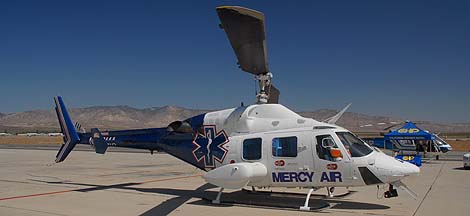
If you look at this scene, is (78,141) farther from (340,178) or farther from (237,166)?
(340,178)

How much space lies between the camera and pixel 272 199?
39.0 ft

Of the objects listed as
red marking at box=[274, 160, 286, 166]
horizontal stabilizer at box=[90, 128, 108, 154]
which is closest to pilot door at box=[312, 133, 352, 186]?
red marking at box=[274, 160, 286, 166]

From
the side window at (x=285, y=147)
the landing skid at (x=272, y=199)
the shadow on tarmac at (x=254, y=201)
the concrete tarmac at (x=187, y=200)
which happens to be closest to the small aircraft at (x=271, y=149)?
the side window at (x=285, y=147)

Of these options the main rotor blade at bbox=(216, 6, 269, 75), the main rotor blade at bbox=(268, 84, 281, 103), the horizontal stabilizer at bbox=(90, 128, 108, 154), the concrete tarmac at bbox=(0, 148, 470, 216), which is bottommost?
the concrete tarmac at bbox=(0, 148, 470, 216)

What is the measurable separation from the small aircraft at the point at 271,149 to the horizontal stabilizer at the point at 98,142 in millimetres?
3574

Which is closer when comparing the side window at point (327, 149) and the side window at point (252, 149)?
the side window at point (327, 149)

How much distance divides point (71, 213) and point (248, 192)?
532 cm

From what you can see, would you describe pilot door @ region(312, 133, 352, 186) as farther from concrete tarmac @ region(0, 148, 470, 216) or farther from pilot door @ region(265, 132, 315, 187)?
concrete tarmac @ region(0, 148, 470, 216)

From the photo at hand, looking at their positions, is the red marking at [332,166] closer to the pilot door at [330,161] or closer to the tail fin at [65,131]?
the pilot door at [330,161]

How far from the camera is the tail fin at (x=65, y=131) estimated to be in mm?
16109

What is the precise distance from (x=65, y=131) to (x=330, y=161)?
10.7 m

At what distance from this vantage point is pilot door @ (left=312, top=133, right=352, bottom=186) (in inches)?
405

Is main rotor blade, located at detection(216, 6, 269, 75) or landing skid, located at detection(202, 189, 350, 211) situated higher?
main rotor blade, located at detection(216, 6, 269, 75)

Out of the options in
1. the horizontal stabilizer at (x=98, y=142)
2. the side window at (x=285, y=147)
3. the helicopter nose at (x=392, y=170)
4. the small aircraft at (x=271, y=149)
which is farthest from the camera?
the horizontal stabilizer at (x=98, y=142)
